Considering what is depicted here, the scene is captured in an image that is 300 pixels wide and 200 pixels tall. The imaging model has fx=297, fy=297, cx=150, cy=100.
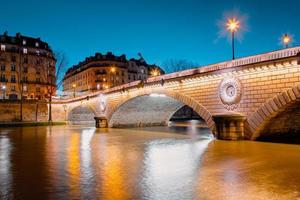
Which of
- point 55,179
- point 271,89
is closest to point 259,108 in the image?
point 271,89

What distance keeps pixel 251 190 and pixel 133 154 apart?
8.59m

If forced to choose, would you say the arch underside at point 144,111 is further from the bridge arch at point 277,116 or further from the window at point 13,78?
the window at point 13,78

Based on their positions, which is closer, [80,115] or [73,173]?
[73,173]

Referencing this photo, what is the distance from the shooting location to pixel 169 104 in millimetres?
42812

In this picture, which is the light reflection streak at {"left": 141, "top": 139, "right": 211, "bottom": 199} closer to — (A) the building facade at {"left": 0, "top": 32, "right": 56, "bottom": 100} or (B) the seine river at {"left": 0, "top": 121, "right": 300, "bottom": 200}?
(B) the seine river at {"left": 0, "top": 121, "right": 300, "bottom": 200}

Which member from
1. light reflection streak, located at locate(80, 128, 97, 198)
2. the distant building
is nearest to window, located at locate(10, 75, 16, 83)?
the distant building

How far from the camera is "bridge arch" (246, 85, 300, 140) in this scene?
1817cm

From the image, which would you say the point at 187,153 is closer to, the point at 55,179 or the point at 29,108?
the point at 55,179

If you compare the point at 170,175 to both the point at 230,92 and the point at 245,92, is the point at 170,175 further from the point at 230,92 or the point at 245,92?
the point at 230,92

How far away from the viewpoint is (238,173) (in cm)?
1116

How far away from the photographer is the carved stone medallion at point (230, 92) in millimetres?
21750

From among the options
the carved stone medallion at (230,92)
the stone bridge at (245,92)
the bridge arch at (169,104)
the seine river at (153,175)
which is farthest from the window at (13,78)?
the carved stone medallion at (230,92)

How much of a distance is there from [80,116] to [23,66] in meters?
25.3

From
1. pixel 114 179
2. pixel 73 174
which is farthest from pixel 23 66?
pixel 114 179
